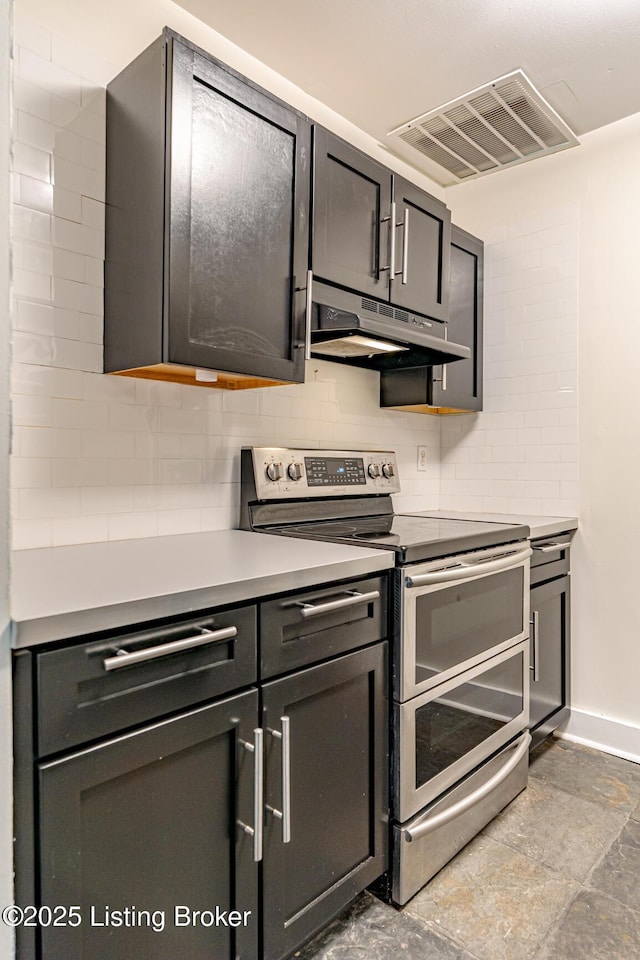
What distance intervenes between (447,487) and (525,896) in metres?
1.76

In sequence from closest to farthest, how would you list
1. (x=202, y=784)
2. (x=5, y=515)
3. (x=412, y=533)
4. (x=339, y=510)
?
(x=5, y=515)
(x=202, y=784)
(x=412, y=533)
(x=339, y=510)

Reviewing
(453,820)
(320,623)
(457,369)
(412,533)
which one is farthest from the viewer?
(457,369)

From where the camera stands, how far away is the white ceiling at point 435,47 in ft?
5.80

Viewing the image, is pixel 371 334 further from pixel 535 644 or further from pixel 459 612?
pixel 535 644

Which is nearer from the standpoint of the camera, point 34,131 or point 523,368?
point 34,131

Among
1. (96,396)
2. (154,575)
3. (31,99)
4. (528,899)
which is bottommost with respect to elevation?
(528,899)

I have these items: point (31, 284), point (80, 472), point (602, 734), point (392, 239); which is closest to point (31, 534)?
point (80, 472)

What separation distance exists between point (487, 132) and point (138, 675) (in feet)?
8.12

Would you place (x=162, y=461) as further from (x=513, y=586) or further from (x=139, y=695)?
(x=513, y=586)

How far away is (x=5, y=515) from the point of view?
0.85 meters

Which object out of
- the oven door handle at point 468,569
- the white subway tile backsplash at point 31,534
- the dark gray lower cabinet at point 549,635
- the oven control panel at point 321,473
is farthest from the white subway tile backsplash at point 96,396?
the oven door handle at point 468,569

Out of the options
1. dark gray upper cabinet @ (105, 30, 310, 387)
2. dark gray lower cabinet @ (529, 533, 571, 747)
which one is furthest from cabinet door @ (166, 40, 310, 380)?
dark gray lower cabinet @ (529, 533, 571, 747)

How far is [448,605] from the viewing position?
5.44ft

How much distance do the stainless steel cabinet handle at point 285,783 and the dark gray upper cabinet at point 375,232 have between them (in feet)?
4.24
